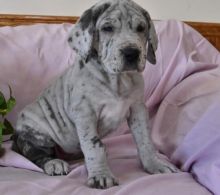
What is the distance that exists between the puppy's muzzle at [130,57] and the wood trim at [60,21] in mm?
811

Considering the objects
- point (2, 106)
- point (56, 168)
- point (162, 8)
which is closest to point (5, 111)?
point (2, 106)

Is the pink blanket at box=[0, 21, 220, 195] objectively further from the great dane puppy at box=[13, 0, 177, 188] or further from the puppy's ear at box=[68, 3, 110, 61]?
the puppy's ear at box=[68, 3, 110, 61]

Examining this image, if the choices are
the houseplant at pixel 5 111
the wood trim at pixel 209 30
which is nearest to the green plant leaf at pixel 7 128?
the houseplant at pixel 5 111

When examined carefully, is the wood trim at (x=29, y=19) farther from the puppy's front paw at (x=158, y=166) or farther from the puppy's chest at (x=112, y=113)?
the puppy's front paw at (x=158, y=166)

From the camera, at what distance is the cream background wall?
1.96 metres

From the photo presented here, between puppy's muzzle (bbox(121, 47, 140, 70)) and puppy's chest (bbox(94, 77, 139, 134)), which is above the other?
puppy's muzzle (bbox(121, 47, 140, 70))

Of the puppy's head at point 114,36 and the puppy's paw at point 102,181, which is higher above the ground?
the puppy's head at point 114,36

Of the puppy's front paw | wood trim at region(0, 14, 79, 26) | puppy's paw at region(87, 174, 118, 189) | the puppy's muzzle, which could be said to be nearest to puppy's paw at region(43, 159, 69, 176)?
puppy's paw at region(87, 174, 118, 189)

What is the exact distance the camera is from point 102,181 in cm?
120

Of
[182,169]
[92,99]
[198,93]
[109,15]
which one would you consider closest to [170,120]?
[198,93]

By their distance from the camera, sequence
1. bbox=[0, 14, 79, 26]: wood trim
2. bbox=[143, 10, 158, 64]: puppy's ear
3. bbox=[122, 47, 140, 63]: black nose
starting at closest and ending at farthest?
bbox=[122, 47, 140, 63]: black nose < bbox=[143, 10, 158, 64]: puppy's ear < bbox=[0, 14, 79, 26]: wood trim

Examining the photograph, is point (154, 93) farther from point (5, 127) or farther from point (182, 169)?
point (5, 127)

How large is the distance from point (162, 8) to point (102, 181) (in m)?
1.06

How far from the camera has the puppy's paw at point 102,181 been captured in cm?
119
